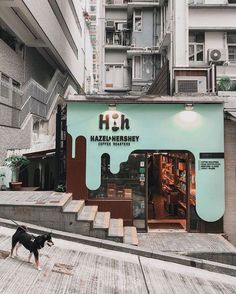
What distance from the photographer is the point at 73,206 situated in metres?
9.60

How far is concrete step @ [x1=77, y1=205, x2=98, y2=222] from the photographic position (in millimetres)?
8973

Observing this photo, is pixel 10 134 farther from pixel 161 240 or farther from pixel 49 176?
pixel 161 240

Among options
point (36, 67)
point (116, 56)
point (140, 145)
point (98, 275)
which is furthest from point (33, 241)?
point (116, 56)

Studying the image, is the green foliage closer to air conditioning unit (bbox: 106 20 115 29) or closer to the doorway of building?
the doorway of building

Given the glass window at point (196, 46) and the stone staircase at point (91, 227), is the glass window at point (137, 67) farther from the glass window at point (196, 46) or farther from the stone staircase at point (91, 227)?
the stone staircase at point (91, 227)

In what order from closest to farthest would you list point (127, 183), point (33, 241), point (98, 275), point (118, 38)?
point (33, 241) → point (98, 275) → point (127, 183) → point (118, 38)

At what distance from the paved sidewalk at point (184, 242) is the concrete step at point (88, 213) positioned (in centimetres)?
164

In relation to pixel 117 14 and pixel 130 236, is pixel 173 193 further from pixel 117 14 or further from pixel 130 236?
pixel 117 14

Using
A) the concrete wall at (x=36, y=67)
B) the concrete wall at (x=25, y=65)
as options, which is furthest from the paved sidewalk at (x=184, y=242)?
the concrete wall at (x=36, y=67)

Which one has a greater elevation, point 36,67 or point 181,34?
point 181,34

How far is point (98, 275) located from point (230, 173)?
6165 millimetres

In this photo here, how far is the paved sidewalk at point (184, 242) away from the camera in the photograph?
29.0 ft

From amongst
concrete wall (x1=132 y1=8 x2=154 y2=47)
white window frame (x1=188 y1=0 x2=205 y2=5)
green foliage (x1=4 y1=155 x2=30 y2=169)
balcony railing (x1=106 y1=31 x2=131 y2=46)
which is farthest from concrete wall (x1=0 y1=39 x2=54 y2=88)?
white window frame (x1=188 y1=0 x2=205 y2=5)

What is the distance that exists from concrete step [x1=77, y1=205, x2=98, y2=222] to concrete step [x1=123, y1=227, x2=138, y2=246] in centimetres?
109
